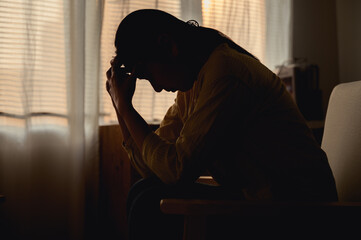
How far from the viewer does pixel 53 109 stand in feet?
6.25

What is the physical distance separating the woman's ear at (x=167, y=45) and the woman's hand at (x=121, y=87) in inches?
4.4

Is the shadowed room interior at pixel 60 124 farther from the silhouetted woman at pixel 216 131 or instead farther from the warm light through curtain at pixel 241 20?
the silhouetted woman at pixel 216 131

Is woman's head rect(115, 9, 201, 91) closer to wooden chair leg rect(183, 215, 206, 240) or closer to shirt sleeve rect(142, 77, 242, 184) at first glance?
shirt sleeve rect(142, 77, 242, 184)

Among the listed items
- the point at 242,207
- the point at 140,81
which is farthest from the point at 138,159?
the point at 140,81

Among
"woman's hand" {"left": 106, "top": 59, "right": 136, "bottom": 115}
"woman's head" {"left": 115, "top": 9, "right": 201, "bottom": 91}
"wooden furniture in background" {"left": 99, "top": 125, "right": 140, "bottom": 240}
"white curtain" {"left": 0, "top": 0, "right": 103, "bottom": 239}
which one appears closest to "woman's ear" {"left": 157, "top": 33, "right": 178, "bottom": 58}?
"woman's head" {"left": 115, "top": 9, "right": 201, "bottom": 91}

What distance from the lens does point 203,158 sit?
2.83ft

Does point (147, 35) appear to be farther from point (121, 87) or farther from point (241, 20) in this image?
point (241, 20)

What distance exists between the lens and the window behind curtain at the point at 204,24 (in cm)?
206

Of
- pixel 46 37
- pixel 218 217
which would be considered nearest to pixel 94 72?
pixel 46 37

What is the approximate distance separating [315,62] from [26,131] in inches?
78.3

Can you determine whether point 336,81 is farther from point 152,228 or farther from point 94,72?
point 152,228

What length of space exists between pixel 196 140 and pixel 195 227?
0.18 meters

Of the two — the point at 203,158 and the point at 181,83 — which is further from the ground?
the point at 181,83

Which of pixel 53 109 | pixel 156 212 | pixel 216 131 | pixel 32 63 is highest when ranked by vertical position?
pixel 32 63
